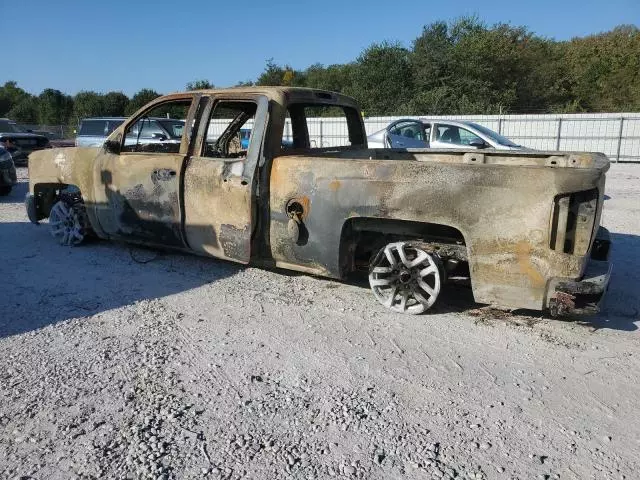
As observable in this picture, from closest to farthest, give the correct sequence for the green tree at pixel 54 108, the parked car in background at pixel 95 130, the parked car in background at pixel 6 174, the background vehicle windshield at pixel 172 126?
the parked car in background at pixel 6 174
the background vehicle windshield at pixel 172 126
the parked car in background at pixel 95 130
the green tree at pixel 54 108

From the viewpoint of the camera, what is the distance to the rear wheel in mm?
6453

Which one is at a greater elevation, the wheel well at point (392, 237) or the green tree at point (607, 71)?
the green tree at point (607, 71)

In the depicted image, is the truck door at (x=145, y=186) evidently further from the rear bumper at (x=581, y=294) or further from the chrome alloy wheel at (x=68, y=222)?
the rear bumper at (x=581, y=294)

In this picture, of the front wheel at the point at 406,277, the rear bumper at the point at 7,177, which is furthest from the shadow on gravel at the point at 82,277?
the rear bumper at the point at 7,177

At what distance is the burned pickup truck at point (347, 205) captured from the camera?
11.9 ft

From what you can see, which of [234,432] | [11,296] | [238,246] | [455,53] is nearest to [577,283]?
[234,432]

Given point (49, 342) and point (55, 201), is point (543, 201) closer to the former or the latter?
point (49, 342)

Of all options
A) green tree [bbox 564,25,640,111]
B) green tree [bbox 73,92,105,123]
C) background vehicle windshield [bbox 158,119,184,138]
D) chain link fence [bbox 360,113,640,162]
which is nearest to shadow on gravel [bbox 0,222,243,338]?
background vehicle windshield [bbox 158,119,184,138]

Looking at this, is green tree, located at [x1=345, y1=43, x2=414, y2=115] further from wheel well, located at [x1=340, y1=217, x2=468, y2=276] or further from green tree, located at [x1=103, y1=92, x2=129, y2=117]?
wheel well, located at [x1=340, y1=217, x2=468, y2=276]

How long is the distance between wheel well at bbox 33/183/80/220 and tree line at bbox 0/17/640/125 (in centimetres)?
2802

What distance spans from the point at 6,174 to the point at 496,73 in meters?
33.5

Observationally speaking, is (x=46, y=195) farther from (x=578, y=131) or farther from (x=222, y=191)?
(x=578, y=131)

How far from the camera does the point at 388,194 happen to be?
160 inches

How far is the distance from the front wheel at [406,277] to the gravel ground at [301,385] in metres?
0.17
